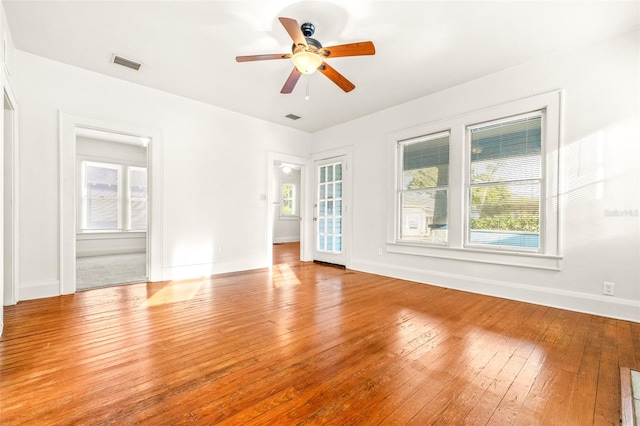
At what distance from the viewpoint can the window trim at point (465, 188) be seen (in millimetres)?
3158

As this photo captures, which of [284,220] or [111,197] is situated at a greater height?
[111,197]

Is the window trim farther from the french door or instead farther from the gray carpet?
the gray carpet

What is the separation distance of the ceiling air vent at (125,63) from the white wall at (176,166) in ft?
1.75

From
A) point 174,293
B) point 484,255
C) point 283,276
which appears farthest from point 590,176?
point 174,293

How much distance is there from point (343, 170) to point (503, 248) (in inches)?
119

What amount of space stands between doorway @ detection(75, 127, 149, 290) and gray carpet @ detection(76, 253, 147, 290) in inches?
2.3

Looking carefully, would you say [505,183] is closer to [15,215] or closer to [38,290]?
[15,215]

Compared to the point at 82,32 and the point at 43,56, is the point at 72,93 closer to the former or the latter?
the point at 43,56

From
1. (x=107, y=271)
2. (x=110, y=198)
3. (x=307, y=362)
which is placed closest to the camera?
(x=307, y=362)

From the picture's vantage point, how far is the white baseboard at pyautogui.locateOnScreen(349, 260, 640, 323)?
2764 millimetres

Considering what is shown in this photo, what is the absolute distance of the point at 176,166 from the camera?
4371 millimetres

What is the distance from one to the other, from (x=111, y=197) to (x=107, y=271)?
9.67 ft

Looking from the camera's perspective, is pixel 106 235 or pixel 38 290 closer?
pixel 38 290

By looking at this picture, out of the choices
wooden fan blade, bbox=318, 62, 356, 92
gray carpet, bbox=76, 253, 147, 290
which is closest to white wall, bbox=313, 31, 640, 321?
wooden fan blade, bbox=318, 62, 356, 92
